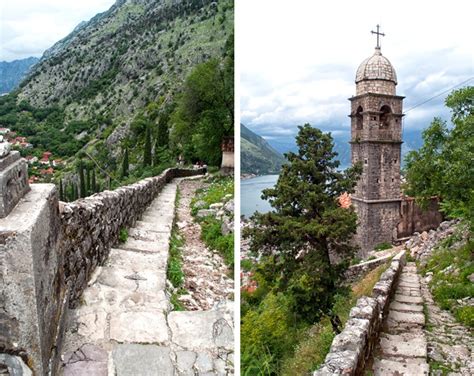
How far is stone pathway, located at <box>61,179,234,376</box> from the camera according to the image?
107cm

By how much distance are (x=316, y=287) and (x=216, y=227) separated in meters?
2.43

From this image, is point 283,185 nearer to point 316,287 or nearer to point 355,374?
point 316,287

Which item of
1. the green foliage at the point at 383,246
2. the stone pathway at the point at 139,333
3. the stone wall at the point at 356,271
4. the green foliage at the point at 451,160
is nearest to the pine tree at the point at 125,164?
the stone pathway at the point at 139,333

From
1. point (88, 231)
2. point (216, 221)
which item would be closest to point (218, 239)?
point (216, 221)

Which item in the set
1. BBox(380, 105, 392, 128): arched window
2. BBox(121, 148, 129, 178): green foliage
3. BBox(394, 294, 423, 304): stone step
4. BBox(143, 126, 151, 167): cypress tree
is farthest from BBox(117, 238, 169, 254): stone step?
BBox(380, 105, 392, 128): arched window

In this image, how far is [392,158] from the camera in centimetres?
1110

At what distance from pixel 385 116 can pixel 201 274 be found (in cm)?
946

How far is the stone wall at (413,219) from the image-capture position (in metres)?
8.54

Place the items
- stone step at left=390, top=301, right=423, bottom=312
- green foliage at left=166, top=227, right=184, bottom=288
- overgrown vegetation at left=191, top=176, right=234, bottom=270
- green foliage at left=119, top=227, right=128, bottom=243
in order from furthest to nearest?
stone step at left=390, top=301, right=423, bottom=312 < overgrown vegetation at left=191, top=176, right=234, bottom=270 < green foliage at left=119, top=227, right=128, bottom=243 < green foliage at left=166, top=227, right=184, bottom=288

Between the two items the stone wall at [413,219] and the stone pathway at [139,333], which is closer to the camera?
the stone pathway at [139,333]

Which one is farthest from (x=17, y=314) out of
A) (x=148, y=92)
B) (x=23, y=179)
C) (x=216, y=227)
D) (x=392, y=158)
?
(x=392, y=158)

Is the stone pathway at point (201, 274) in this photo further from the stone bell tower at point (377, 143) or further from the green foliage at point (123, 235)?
the stone bell tower at point (377, 143)

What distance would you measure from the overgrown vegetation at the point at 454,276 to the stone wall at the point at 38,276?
88.4 inches

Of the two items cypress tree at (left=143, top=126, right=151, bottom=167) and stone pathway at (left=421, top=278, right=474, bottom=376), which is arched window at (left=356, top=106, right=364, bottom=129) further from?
stone pathway at (left=421, top=278, right=474, bottom=376)
